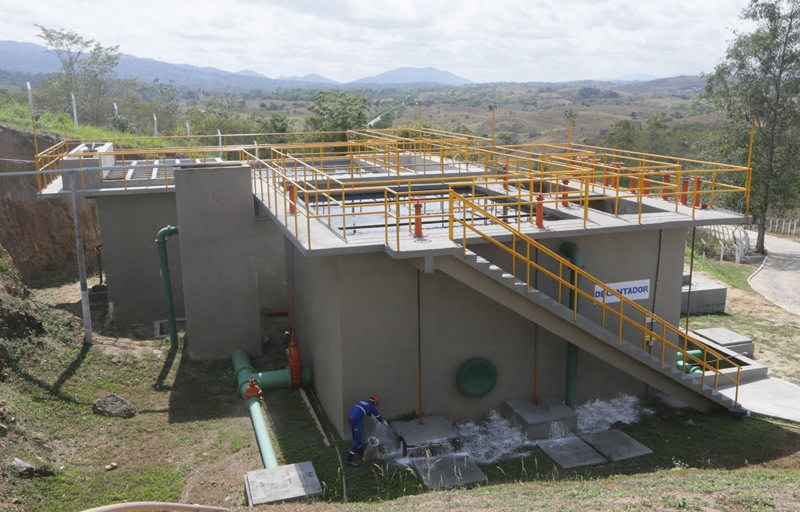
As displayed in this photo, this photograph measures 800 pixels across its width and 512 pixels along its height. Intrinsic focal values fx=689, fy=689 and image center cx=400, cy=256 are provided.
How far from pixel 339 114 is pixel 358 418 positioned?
35.5m

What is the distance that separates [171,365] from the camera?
15367mm

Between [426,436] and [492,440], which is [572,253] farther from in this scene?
[426,436]

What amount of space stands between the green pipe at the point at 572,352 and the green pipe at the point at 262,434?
217 inches

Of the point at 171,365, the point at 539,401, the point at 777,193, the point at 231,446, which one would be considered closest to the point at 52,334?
the point at 171,365

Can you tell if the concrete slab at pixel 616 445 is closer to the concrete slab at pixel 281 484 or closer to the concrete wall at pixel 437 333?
the concrete wall at pixel 437 333

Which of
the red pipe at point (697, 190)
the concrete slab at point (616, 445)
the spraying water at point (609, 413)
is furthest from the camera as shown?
the red pipe at point (697, 190)

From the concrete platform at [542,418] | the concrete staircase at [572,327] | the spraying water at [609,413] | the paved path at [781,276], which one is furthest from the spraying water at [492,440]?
the paved path at [781,276]

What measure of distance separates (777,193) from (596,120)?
96.4 metres

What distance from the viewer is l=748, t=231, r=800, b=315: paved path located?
23.9 m

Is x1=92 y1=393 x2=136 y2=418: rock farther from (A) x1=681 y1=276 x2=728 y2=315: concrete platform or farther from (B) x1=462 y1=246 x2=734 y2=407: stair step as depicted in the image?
(A) x1=681 y1=276 x2=728 y2=315: concrete platform

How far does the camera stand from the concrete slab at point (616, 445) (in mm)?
11203

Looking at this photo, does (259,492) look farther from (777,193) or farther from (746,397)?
(777,193)

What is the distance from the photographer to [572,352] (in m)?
12.7

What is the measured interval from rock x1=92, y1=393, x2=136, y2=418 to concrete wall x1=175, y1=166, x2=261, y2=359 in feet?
9.76
